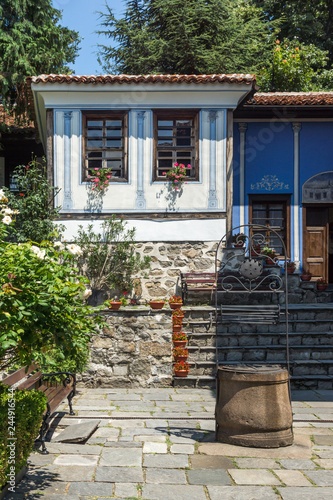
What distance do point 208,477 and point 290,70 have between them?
14.4 m

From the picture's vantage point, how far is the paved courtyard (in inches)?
178

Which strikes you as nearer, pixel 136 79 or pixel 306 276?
pixel 136 79

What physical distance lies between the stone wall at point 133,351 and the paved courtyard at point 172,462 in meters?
1.71

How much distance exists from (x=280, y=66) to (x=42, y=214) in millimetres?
9373

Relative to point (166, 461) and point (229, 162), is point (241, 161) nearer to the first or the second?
point (229, 162)

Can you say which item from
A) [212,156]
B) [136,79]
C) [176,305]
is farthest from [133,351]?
[136,79]

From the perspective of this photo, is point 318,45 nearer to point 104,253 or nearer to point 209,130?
point 209,130

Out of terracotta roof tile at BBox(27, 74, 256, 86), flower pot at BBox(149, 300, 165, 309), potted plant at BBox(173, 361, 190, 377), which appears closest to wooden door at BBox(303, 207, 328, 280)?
terracotta roof tile at BBox(27, 74, 256, 86)

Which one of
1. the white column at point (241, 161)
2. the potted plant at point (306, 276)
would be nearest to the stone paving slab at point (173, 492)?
the potted plant at point (306, 276)

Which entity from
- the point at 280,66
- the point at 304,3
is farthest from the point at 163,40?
the point at 304,3

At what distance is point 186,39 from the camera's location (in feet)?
58.6

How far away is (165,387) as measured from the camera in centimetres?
930

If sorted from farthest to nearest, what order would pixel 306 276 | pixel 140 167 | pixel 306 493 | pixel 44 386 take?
1. pixel 306 276
2. pixel 140 167
3. pixel 44 386
4. pixel 306 493

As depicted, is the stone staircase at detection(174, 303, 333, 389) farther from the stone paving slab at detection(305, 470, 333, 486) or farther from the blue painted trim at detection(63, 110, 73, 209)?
the stone paving slab at detection(305, 470, 333, 486)
